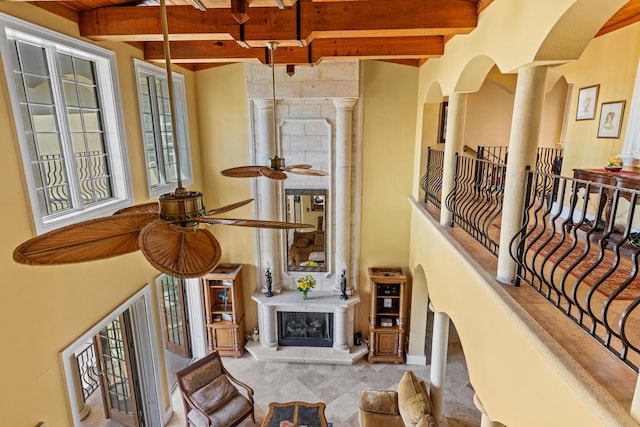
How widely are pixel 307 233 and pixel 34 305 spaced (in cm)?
466

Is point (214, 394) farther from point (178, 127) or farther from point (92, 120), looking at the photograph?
point (178, 127)

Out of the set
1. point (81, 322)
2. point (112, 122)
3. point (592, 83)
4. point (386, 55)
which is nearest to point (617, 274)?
point (592, 83)

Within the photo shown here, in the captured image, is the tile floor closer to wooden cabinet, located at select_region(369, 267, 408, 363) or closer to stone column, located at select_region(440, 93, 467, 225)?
wooden cabinet, located at select_region(369, 267, 408, 363)

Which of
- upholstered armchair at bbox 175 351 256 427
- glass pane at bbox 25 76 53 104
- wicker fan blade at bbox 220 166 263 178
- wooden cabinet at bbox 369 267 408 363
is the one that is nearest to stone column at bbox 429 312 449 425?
wooden cabinet at bbox 369 267 408 363

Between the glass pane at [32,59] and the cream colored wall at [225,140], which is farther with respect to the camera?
the cream colored wall at [225,140]

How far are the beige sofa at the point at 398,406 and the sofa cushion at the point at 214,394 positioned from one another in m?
2.09

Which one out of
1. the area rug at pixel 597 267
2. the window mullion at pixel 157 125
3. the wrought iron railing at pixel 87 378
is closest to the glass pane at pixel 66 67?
the window mullion at pixel 157 125

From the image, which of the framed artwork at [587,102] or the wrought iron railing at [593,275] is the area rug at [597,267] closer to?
the wrought iron railing at [593,275]

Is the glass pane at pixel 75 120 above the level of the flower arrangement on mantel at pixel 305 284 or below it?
above

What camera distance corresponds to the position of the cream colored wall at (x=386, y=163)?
21.6 ft

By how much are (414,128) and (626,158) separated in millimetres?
3181

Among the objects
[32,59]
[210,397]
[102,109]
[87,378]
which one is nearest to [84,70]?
[102,109]

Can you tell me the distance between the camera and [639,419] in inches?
59.0

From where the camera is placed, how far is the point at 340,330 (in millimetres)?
7137
